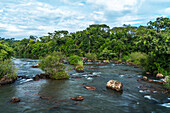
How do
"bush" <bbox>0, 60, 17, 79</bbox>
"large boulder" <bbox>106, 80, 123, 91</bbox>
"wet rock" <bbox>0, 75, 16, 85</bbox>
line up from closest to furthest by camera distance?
1. "large boulder" <bbox>106, 80, 123, 91</bbox>
2. "wet rock" <bbox>0, 75, 16, 85</bbox>
3. "bush" <bbox>0, 60, 17, 79</bbox>

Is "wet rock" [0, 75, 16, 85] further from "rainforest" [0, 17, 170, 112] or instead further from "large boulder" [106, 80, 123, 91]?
"large boulder" [106, 80, 123, 91]

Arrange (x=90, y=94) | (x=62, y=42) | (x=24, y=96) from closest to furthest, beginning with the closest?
(x=24, y=96) → (x=90, y=94) → (x=62, y=42)

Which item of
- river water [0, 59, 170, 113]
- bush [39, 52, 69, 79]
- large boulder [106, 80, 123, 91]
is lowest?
river water [0, 59, 170, 113]

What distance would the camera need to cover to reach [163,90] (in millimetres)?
13367

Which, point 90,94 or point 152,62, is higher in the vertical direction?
point 152,62

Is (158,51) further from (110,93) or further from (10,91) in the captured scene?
(10,91)

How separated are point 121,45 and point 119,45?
101 cm

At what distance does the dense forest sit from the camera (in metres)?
18.4

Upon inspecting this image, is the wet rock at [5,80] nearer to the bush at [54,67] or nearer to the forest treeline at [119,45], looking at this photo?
the bush at [54,67]

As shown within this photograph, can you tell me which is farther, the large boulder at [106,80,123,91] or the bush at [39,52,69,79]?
the bush at [39,52,69,79]

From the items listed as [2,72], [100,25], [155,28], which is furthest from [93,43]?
[2,72]

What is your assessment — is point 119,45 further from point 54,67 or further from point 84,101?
point 84,101

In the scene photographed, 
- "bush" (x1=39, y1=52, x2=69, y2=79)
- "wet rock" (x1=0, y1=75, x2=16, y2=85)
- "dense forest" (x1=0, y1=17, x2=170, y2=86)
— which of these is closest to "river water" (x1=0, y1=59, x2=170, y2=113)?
"wet rock" (x1=0, y1=75, x2=16, y2=85)

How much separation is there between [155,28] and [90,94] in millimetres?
15502
